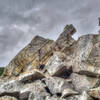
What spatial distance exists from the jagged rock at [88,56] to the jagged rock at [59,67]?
1520mm

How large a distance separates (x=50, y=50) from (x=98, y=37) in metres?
10.4

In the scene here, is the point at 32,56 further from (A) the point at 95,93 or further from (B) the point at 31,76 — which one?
(A) the point at 95,93

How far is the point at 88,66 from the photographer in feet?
90.2

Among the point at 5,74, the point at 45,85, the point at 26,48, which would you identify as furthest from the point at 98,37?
the point at 5,74

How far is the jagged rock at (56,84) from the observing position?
26.3 metres

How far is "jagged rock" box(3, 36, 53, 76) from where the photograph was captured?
121ft

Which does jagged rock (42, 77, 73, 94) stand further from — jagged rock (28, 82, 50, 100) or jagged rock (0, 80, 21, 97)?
jagged rock (0, 80, 21, 97)

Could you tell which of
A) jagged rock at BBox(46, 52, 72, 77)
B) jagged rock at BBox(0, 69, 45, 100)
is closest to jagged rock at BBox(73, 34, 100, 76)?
jagged rock at BBox(46, 52, 72, 77)

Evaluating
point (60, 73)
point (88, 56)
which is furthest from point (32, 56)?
point (88, 56)

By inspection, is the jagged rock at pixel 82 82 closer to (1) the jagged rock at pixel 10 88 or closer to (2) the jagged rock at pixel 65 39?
(1) the jagged rock at pixel 10 88

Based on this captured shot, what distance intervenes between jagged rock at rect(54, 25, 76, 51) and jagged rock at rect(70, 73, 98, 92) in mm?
8936

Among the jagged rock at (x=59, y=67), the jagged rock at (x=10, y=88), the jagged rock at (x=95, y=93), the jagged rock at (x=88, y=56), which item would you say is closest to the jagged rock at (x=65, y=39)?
the jagged rock at (x=59, y=67)

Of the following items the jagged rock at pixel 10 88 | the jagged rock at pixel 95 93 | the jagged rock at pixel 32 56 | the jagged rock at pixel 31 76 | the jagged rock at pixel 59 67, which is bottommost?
the jagged rock at pixel 95 93

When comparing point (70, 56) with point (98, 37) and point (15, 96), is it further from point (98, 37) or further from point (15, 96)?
point (15, 96)
